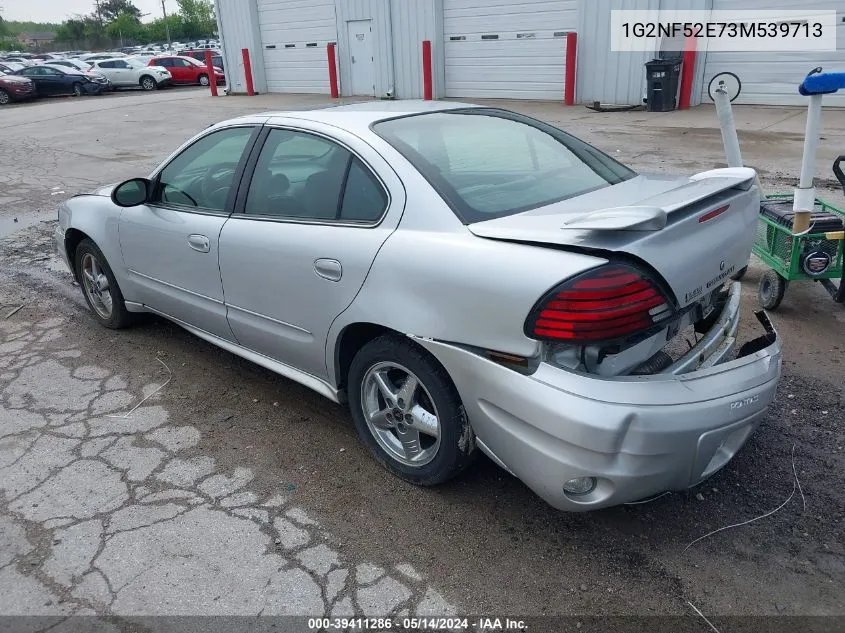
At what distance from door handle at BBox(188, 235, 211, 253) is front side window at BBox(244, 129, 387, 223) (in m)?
0.33

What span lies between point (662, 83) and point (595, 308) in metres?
13.5

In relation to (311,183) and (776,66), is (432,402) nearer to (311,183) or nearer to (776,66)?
(311,183)

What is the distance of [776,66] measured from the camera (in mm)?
14023

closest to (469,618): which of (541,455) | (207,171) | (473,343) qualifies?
(541,455)

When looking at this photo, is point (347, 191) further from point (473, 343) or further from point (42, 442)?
point (42, 442)

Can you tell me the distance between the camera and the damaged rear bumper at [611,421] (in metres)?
2.37

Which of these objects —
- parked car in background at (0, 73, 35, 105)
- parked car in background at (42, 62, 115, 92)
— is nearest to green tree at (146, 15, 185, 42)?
parked car in background at (42, 62, 115, 92)

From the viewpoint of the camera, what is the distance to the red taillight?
2.38m

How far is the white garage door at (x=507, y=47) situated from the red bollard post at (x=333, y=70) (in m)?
4.39

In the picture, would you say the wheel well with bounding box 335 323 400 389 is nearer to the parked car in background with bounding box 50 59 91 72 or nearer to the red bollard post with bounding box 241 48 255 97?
the red bollard post with bounding box 241 48 255 97

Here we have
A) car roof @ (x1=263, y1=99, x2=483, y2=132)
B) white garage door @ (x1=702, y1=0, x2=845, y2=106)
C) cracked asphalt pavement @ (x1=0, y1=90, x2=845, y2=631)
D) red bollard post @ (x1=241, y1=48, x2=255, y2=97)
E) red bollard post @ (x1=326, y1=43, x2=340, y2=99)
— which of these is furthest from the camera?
red bollard post @ (x1=241, y1=48, x2=255, y2=97)

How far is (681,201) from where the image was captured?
2.67 metres

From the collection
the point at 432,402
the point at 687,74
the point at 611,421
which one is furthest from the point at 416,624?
the point at 687,74

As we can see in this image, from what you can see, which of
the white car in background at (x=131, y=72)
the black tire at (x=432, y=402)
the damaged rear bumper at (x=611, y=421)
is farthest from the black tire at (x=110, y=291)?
the white car in background at (x=131, y=72)
